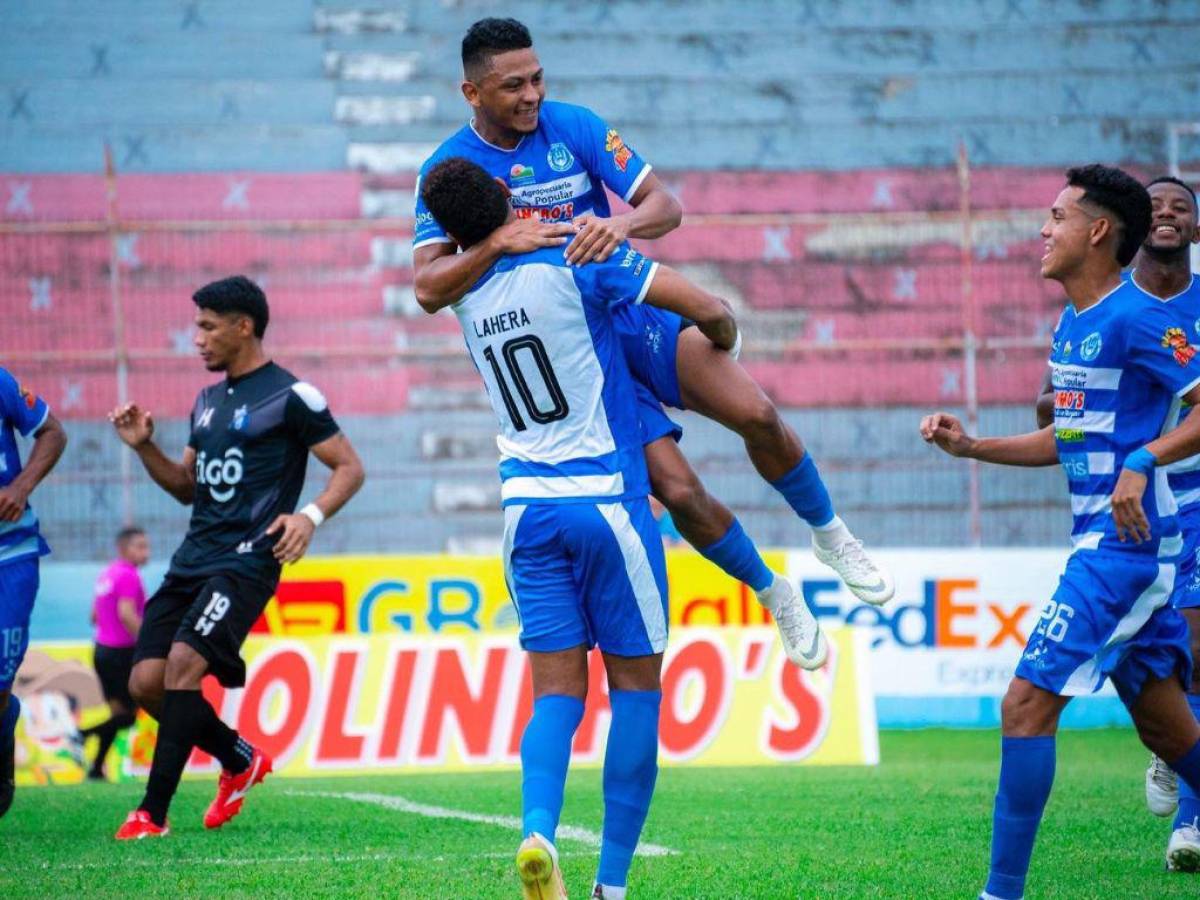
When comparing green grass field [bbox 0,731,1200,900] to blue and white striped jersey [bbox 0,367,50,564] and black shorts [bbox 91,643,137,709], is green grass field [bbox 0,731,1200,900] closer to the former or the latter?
blue and white striped jersey [bbox 0,367,50,564]

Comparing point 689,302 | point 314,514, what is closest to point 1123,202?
point 689,302

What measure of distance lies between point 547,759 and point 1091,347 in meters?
2.18

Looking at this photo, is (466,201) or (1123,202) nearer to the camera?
(466,201)

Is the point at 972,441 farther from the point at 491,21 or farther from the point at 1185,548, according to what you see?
the point at 491,21

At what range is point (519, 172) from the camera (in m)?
5.94

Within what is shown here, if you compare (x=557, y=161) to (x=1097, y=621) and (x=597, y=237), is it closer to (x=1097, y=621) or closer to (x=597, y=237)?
(x=597, y=237)

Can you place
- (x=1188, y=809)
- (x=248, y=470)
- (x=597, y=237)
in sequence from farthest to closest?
(x=248, y=470)
(x=1188, y=809)
(x=597, y=237)

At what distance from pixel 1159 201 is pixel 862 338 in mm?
10177

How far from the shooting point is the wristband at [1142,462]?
17.6 ft

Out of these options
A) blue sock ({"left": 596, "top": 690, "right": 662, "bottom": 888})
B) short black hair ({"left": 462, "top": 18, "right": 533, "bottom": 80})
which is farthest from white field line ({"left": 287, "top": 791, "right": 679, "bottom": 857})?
short black hair ({"left": 462, "top": 18, "right": 533, "bottom": 80})

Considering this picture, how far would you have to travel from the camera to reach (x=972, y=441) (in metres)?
6.20

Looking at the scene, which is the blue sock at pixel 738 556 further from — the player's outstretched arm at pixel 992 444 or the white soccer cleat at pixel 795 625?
the player's outstretched arm at pixel 992 444

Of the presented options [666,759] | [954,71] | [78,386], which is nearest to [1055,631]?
[666,759]

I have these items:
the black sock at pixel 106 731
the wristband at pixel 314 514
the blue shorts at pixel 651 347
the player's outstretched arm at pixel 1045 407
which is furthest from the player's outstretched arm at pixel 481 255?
the black sock at pixel 106 731
